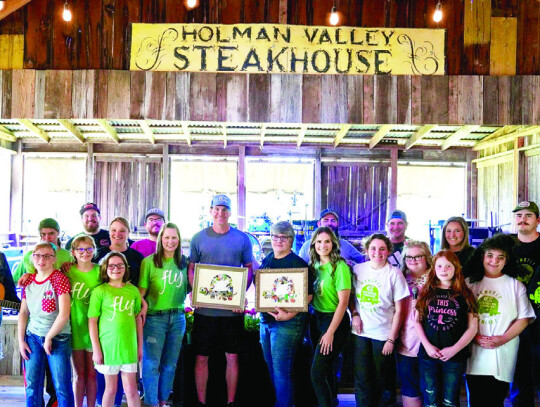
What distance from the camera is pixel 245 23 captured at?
220 inches

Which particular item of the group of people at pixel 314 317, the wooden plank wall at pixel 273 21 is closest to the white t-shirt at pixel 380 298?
the group of people at pixel 314 317

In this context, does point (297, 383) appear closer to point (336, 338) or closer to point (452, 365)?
point (336, 338)

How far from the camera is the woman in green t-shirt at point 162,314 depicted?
4.02 m

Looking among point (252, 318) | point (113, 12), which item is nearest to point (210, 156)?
point (113, 12)

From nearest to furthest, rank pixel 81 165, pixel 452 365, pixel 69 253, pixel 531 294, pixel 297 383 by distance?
pixel 452 365
pixel 531 294
pixel 69 253
pixel 297 383
pixel 81 165

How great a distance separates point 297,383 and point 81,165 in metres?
12.7

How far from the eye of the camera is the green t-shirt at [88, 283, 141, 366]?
3.71 m

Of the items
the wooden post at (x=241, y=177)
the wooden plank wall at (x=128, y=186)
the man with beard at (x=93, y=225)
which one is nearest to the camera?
the man with beard at (x=93, y=225)

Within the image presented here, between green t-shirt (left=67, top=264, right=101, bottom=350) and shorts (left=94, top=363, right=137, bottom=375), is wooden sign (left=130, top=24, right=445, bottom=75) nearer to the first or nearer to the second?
green t-shirt (left=67, top=264, right=101, bottom=350)

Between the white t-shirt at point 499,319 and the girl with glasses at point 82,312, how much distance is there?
117 inches

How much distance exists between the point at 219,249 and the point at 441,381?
2050 millimetres

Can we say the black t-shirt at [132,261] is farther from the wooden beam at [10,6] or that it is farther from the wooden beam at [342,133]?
the wooden beam at [342,133]

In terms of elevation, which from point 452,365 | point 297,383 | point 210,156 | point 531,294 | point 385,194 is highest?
point 210,156

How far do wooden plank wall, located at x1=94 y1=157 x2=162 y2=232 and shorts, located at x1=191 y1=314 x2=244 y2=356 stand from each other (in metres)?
10.1
